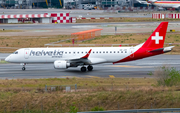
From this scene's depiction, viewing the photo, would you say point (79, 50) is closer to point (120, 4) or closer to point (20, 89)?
point (20, 89)

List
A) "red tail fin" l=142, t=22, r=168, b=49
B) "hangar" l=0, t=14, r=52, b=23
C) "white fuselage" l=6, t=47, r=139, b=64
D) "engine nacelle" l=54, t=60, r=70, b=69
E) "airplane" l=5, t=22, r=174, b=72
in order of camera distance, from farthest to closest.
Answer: "hangar" l=0, t=14, r=52, b=23 → "white fuselage" l=6, t=47, r=139, b=64 → "red tail fin" l=142, t=22, r=168, b=49 → "airplane" l=5, t=22, r=174, b=72 → "engine nacelle" l=54, t=60, r=70, b=69

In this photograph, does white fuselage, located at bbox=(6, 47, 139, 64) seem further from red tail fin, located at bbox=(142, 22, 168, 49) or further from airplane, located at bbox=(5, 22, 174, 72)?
red tail fin, located at bbox=(142, 22, 168, 49)

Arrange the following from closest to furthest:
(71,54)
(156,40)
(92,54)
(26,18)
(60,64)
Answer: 1. (60,64)
2. (156,40)
3. (92,54)
4. (71,54)
5. (26,18)

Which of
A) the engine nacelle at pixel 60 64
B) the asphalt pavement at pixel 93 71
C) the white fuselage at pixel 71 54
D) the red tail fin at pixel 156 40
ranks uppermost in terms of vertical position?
the red tail fin at pixel 156 40

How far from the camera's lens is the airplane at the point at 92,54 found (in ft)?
124

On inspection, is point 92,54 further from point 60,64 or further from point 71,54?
point 60,64

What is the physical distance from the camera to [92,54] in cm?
3862

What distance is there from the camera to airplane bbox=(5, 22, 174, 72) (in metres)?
37.7

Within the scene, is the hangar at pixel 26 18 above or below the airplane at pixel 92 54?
above

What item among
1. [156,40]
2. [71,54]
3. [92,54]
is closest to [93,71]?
[92,54]

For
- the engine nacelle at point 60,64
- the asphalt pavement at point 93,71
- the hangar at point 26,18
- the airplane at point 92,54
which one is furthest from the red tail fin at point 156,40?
the hangar at point 26,18

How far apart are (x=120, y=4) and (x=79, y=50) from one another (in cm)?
16425

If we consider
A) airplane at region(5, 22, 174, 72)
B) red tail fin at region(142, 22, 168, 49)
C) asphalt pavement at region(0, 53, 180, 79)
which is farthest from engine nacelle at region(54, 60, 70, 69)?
red tail fin at region(142, 22, 168, 49)

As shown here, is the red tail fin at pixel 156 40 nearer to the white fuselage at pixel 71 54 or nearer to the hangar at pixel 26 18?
the white fuselage at pixel 71 54
